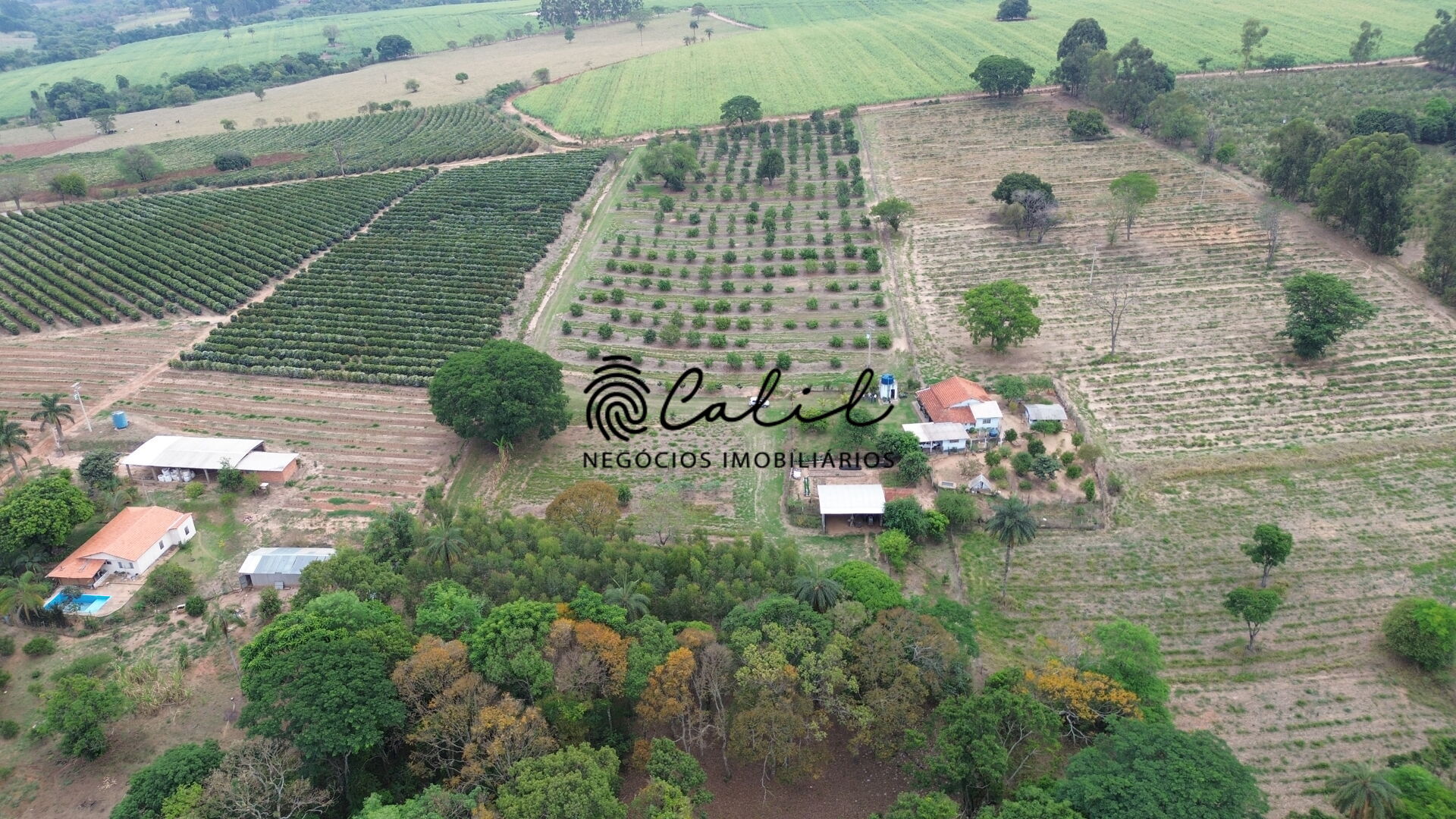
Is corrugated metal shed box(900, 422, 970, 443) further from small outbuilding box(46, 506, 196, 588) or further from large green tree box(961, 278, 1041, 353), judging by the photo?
small outbuilding box(46, 506, 196, 588)

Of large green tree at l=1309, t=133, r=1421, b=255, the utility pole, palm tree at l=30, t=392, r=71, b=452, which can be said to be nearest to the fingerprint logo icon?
palm tree at l=30, t=392, r=71, b=452

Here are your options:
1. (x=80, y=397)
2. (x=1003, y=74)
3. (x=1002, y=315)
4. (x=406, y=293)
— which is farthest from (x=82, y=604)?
(x=1003, y=74)

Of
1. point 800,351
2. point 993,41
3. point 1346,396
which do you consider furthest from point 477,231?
point 993,41

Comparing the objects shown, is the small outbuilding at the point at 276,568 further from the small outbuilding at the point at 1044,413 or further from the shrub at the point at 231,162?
the shrub at the point at 231,162

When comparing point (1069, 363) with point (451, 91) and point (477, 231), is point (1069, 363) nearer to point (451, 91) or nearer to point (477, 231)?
point (477, 231)

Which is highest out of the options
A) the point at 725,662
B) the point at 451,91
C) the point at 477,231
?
the point at 451,91

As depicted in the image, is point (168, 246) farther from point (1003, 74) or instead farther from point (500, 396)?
point (1003, 74)
